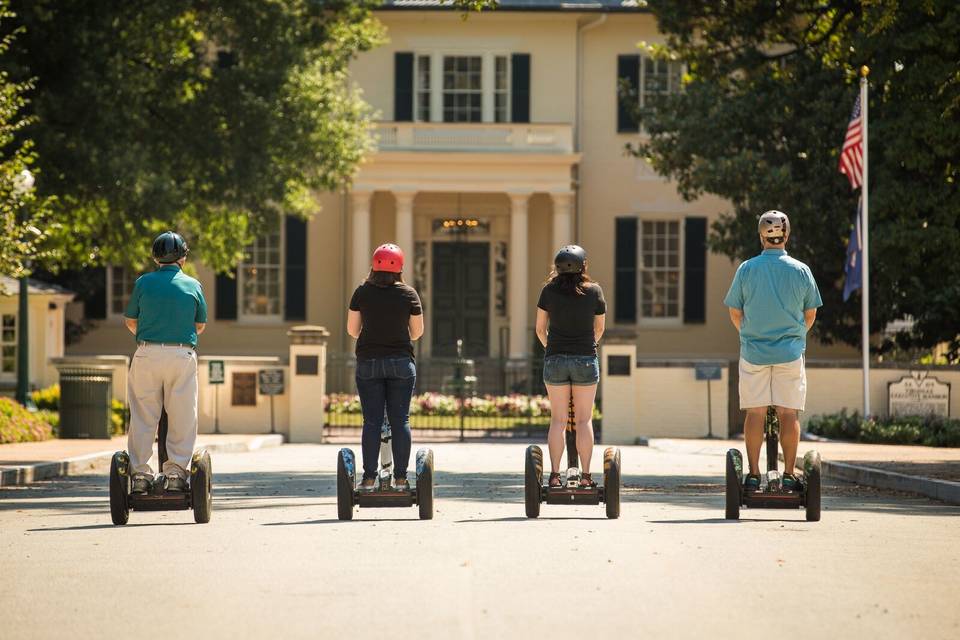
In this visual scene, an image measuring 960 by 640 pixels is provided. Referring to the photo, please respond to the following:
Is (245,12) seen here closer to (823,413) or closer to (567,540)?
(823,413)

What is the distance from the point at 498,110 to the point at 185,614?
1204 inches

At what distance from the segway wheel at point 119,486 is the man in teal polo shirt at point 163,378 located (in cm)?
7

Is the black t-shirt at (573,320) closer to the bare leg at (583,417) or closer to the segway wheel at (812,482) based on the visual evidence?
the bare leg at (583,417)

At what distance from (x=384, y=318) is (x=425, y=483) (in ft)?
3.70

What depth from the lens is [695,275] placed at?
36625 mm

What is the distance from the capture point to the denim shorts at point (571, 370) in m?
10.8

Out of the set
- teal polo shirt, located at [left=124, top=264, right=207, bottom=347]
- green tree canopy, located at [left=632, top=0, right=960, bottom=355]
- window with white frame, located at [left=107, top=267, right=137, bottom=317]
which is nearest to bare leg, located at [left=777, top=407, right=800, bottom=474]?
teal polo shirt, located at [left=124, top=264, right=207, bottom=347]

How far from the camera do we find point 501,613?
273 inches

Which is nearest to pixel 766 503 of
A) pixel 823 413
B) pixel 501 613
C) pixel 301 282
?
pixel 501 613

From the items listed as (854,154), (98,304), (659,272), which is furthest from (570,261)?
(98,304)

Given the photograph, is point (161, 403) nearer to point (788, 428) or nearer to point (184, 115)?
point (788, 428)

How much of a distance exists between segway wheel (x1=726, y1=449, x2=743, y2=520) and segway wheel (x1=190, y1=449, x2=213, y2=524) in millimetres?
3423

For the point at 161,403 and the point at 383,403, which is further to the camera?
the point at 383,403

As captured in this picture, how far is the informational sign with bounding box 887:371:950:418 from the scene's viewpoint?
2497cm
